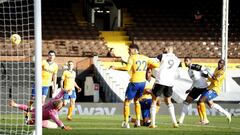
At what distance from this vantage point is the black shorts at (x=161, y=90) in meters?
15.7

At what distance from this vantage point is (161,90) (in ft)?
51.6

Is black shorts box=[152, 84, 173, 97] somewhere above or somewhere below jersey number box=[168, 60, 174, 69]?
below

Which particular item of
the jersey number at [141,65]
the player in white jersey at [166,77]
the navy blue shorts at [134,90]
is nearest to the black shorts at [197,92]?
the player in white jersey at [166,77]

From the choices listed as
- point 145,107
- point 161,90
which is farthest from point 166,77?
point 145,107

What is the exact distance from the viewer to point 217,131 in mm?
15047

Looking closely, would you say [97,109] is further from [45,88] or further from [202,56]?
[202,56]

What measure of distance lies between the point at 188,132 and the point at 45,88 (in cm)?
499

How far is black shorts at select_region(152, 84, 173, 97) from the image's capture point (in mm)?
15727

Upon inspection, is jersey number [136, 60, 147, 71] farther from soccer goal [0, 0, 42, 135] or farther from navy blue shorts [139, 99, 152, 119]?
soccer goal [0, 0, 42, 135]

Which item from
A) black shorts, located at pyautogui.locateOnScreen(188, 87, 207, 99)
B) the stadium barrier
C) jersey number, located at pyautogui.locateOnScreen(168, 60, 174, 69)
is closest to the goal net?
the stadium barrier

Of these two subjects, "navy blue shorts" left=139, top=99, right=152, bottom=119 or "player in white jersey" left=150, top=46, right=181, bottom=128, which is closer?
"player in white jersey" left=150, top=46, right=181, bottom=128

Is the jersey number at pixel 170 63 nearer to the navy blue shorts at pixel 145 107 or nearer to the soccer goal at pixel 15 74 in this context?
the navy blue shorts at pixel 145 107

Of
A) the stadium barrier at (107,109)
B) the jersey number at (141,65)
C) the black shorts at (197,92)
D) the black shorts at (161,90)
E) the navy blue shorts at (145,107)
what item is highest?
the jersey number at (141,65)

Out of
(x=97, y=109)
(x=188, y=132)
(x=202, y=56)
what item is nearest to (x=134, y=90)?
(x=188, y=132)
